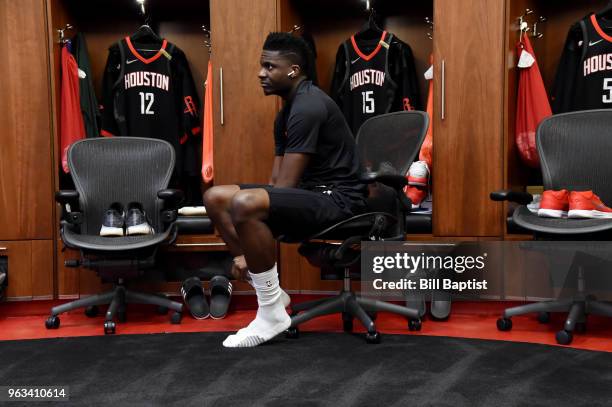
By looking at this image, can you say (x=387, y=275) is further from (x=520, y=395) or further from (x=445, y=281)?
(x=520, y=395)

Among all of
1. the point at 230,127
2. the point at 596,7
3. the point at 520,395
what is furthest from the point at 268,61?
the point at 596,7

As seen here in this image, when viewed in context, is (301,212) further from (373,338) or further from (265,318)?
(373,338)

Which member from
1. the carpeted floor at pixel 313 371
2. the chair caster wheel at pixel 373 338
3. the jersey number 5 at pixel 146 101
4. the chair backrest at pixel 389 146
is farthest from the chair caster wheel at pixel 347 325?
the jersey number 5 at pixel 146 101

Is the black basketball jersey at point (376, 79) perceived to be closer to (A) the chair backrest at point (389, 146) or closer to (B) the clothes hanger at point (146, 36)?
(A) the chair backrest at point (389, 146)

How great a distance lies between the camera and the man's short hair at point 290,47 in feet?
8.19

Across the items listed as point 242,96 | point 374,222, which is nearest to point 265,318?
point 374,222

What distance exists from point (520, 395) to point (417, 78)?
7.61 feet

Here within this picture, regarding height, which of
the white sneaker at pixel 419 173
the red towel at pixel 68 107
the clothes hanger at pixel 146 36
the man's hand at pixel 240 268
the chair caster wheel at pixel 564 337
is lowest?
the chair caster wheel at pixel 564 337

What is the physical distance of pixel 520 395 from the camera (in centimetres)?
176

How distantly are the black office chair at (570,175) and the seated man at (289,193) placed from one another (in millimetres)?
731

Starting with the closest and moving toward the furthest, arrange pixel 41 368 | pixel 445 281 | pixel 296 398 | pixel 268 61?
pixel 296 398 < pixel 41 368 < pixel 268 61 < pixel 445 281

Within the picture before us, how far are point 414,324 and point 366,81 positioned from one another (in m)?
1.57

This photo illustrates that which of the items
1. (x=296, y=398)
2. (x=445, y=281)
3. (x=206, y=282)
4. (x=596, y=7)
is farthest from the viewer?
(x=596, y=7)

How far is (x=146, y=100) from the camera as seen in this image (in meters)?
3.68
